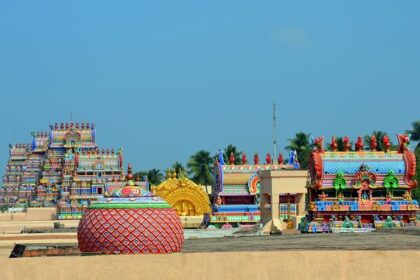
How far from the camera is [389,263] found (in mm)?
16375

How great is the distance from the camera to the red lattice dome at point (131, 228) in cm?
1973

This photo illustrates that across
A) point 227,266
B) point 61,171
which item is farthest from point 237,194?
point 227,266

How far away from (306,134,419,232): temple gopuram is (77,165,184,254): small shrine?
88.9ft

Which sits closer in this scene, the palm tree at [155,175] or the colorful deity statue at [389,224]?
the colorful deity statue at [389,224]

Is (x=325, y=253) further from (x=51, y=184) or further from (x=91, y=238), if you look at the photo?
(x=51, y=184)

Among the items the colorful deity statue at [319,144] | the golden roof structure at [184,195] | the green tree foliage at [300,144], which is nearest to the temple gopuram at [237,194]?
the golden roof structure at [184,195]

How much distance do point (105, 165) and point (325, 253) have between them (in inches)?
2511

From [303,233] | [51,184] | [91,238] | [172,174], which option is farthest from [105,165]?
[91,238]

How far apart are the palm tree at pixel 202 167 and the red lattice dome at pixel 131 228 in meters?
80.6

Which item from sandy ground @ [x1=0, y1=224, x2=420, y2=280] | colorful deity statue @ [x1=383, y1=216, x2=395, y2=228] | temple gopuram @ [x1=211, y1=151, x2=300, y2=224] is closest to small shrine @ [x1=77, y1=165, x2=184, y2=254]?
sandy ground @ [x1=0, y1=224, x2=420, y2=280]

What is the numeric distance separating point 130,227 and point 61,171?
6739 cm

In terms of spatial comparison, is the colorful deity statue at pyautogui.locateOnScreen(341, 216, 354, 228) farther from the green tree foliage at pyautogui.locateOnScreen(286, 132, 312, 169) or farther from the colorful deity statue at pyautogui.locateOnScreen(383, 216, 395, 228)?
the green tree foliage at pyautogui.locateOnScreen(286, 132, 312, 169)

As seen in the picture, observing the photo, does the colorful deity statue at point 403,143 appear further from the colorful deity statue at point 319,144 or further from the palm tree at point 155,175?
the palm tree at point 155,175

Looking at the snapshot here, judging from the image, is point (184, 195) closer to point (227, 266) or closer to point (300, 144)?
point (300, 144)
